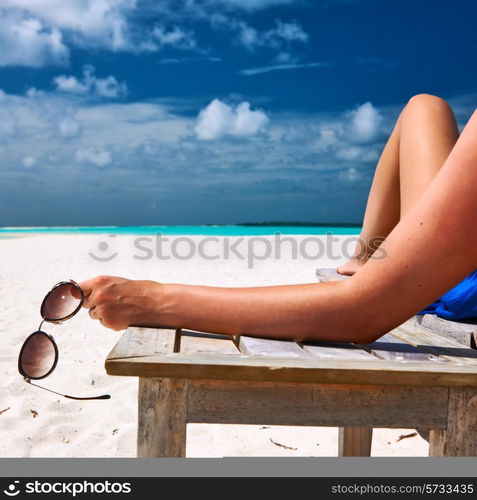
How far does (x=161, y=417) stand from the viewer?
0.90m

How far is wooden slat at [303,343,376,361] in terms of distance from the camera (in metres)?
1.02

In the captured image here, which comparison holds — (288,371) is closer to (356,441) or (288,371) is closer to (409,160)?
(409,160)

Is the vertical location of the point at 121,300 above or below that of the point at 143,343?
above

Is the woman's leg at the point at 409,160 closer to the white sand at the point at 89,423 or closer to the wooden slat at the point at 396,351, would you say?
the wooden slat at the point at 396,351

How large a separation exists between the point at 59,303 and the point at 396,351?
75 cm

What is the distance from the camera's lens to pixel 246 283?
662cm

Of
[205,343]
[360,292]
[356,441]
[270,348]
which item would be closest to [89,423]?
[356,441]

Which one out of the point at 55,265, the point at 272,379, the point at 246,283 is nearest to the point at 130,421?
the point at 272,379

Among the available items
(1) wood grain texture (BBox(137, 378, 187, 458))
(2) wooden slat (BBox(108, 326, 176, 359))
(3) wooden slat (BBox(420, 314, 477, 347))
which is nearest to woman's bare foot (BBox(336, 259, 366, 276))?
(3) wooden slat (BBox(420, 314, 477, 347))

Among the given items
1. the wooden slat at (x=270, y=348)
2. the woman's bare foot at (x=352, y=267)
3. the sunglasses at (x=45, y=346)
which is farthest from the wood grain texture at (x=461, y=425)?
the woman's bare foot at (x=352, y=267)

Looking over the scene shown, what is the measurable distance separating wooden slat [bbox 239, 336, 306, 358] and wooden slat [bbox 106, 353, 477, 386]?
9cm

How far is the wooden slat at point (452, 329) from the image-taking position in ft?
4.39

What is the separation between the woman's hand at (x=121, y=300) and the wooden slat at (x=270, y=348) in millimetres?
218
